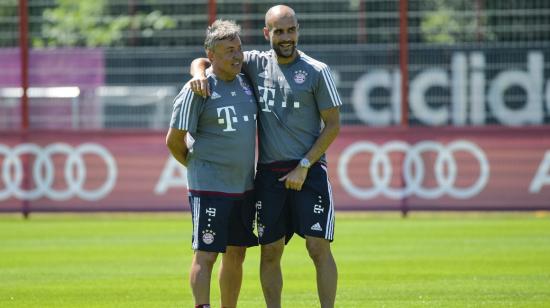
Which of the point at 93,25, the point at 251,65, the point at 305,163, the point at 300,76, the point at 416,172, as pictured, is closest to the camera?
the point at 305,163

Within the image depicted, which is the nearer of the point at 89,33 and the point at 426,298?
the point at 426,298

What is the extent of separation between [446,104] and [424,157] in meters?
2.20

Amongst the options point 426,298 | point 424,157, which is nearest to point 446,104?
point 424,157

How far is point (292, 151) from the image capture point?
9680 mm

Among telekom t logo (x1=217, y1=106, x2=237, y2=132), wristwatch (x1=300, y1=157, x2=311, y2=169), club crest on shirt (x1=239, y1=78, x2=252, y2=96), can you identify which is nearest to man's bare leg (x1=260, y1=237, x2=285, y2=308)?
wristwatch (x1=300, y1=157, x2=311, y2=169)

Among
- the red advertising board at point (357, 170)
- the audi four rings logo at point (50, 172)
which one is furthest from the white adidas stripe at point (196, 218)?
the audi four rings logo at point (50, 172)

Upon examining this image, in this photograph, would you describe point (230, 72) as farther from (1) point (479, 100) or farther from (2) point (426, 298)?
(1) point (479, 100)

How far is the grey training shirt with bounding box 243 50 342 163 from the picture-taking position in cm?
963

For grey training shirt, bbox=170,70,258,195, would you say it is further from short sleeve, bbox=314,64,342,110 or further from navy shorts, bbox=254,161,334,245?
short sleeve, bbox=314,64,342,110

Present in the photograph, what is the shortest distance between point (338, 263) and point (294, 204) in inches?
178

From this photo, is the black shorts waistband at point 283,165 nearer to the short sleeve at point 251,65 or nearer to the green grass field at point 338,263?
the short sleeve at point 251,65

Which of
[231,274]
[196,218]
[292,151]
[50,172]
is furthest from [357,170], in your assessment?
[196,218]

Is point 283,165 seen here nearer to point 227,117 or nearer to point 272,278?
point 227,117

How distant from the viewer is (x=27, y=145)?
840 inches
